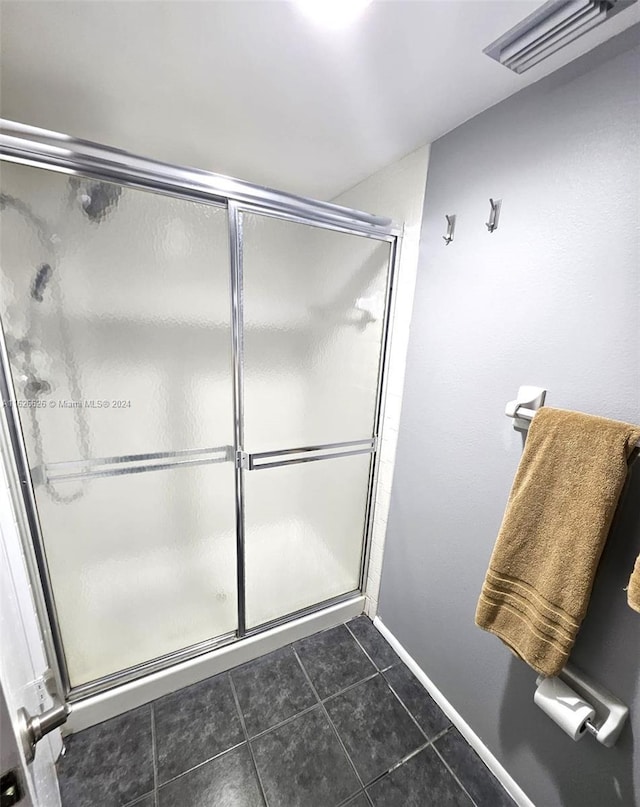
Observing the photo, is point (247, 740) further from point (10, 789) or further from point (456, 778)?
point (10, 789)

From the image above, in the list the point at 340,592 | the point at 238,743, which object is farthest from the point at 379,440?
the point at 238,743

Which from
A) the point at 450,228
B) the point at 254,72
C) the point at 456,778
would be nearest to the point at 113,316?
the point at 254,72

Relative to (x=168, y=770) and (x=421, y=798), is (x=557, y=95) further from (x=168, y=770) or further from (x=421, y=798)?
(x=168, y=770)

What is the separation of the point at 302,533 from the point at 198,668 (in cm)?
69

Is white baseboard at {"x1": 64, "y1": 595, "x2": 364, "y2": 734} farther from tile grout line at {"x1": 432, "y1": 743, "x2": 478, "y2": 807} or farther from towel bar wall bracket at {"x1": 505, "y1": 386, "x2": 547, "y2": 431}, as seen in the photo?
towel bar wall bracket at {"x1": 505, "y1": 386, "x2": 547, "y2": 431}

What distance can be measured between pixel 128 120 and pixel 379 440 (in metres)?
1.59

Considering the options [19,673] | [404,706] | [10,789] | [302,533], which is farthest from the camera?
[302,533]

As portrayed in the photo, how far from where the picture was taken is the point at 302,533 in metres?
1.73

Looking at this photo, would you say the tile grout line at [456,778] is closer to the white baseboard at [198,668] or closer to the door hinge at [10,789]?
the white baseboard at [198,668]

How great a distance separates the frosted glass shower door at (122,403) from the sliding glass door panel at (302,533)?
15cm

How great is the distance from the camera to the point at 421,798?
3.53 feet

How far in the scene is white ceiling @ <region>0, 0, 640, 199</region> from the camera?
77 centimetres

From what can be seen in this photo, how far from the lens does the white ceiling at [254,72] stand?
771mm

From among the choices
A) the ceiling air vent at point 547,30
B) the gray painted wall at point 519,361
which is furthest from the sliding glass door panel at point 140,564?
the ceiling air vent at point 547,30
